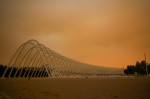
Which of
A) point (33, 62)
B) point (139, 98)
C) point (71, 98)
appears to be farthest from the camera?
point (33, 62)

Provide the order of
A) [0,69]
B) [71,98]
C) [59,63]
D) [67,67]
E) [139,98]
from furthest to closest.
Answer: [67,67] → [59,63] → [0,69] → [71,98] → [139,98]

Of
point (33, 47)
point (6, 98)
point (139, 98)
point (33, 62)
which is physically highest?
point (33, 47)

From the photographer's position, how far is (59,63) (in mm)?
83312

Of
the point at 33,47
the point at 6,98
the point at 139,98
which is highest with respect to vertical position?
the point at 33,47

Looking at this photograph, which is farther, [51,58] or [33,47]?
[51,58]

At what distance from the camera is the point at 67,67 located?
309ft

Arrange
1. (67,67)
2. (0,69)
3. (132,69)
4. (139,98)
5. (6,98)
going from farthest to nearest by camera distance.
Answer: (132,69), (67,67), (0,69), (6,98), (139,98)

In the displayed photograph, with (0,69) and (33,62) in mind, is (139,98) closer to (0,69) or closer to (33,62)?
(33,62)

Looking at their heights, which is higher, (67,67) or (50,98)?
(67,67)

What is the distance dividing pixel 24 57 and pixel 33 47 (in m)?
5.50

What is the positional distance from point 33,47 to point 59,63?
27008 mm

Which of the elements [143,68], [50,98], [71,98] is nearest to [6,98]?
[50,98]

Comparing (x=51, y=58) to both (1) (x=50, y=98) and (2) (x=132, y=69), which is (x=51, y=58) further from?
(2) (x=132, y=69)

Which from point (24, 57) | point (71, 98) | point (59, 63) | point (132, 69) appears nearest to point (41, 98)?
point (71, 98)
